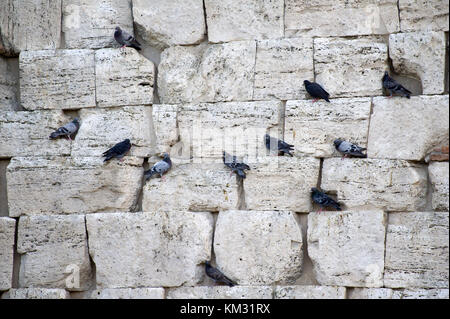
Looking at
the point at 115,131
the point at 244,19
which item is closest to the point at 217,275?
the point at 115,131

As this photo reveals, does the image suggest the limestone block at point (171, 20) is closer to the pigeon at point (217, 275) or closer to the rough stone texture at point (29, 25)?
the rough stone texture at point (29, 25)

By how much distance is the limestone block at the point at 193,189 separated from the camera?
6.50 m

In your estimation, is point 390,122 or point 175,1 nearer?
point 390,122

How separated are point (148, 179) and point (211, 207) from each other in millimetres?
747

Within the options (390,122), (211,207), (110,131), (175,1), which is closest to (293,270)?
(211,207)

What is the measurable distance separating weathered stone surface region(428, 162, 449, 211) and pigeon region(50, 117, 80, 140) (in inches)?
146

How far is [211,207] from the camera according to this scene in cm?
653

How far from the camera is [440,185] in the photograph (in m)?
6.06

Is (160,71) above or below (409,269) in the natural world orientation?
above

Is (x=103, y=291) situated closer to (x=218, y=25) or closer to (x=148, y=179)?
(x=148, y=179)

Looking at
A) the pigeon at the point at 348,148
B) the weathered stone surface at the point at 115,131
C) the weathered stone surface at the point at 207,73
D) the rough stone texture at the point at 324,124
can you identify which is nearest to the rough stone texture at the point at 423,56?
the rough stone texture at the point at 324,124

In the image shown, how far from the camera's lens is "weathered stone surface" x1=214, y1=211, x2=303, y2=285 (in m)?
6.32

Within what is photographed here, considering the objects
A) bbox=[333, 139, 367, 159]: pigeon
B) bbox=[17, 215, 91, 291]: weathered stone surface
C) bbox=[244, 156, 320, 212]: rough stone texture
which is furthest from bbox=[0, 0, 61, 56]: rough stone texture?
bbox=[333, 139, 367, 159]: pigeon

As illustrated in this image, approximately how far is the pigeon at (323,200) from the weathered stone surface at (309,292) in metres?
0.79
